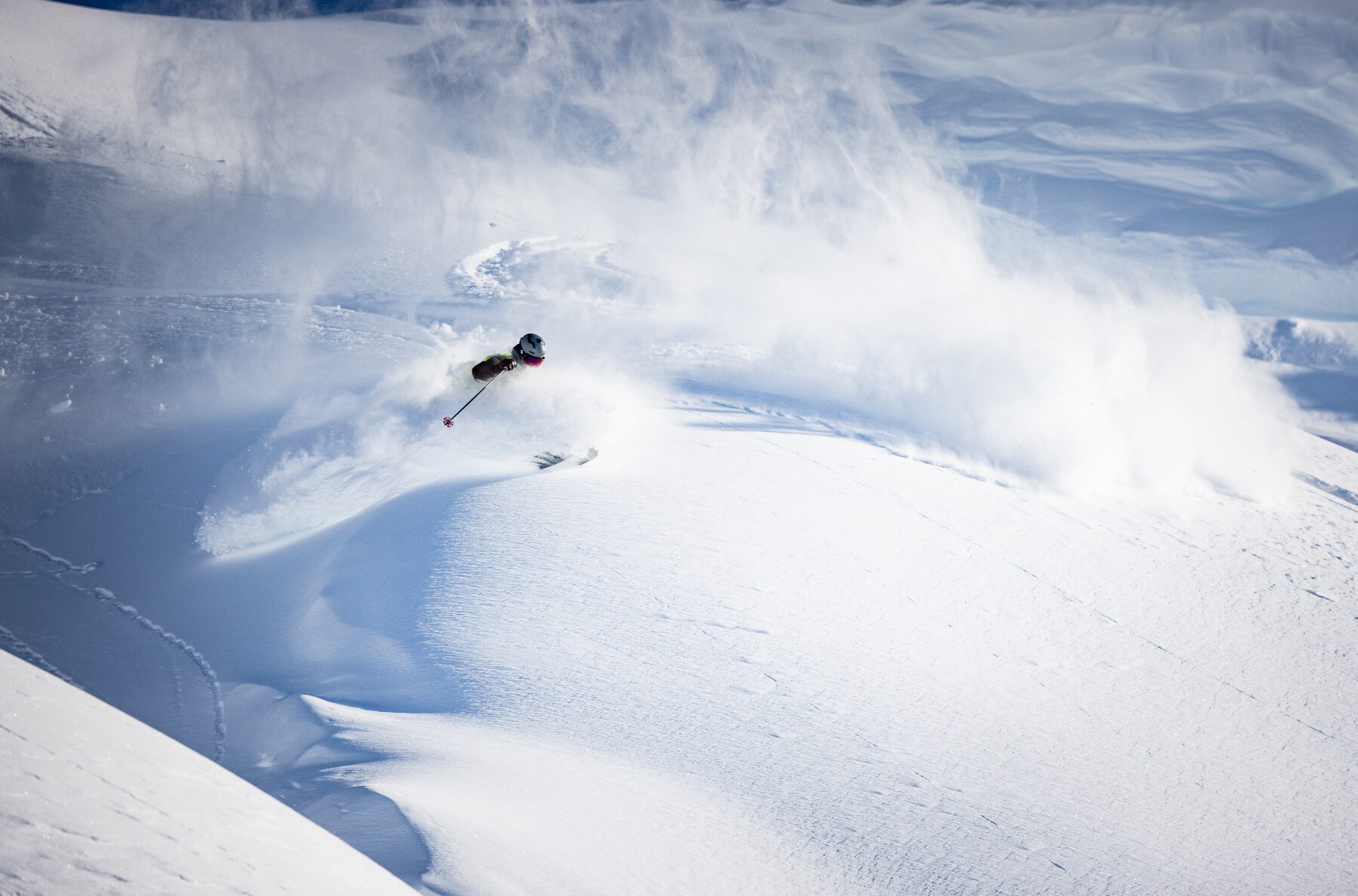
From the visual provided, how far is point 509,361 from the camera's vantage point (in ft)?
23.1

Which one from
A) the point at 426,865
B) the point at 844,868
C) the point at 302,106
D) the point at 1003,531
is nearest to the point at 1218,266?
the point at 1003,531

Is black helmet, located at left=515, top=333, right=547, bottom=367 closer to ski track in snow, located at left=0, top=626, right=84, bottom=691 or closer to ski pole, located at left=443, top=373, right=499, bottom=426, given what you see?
ski pole, located at left=443, top=373, right=499, bottom=426

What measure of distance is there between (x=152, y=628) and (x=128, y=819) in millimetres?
4083

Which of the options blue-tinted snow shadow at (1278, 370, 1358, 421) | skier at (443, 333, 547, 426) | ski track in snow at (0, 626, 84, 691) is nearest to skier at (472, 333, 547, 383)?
skier at (443, 333, 547, 426)

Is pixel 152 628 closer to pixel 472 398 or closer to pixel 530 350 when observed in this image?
pixel 472 398

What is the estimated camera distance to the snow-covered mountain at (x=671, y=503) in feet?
13.4

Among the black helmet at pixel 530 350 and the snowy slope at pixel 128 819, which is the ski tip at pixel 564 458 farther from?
the snowy slope at pixel 128 819

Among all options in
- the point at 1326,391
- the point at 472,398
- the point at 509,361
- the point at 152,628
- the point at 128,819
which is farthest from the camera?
the point at 1326,391

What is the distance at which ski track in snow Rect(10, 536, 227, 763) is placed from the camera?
4.80 meters

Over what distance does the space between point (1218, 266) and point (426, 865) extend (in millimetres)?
18265

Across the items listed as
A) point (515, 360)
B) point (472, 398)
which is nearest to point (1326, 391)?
point (515, 360)

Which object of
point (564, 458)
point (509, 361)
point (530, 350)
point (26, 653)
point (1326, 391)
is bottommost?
point (26, 653)

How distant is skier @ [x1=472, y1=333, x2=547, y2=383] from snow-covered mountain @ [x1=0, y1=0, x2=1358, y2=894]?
0.84 meters

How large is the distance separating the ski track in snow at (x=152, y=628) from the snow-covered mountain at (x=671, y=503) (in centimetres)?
5
